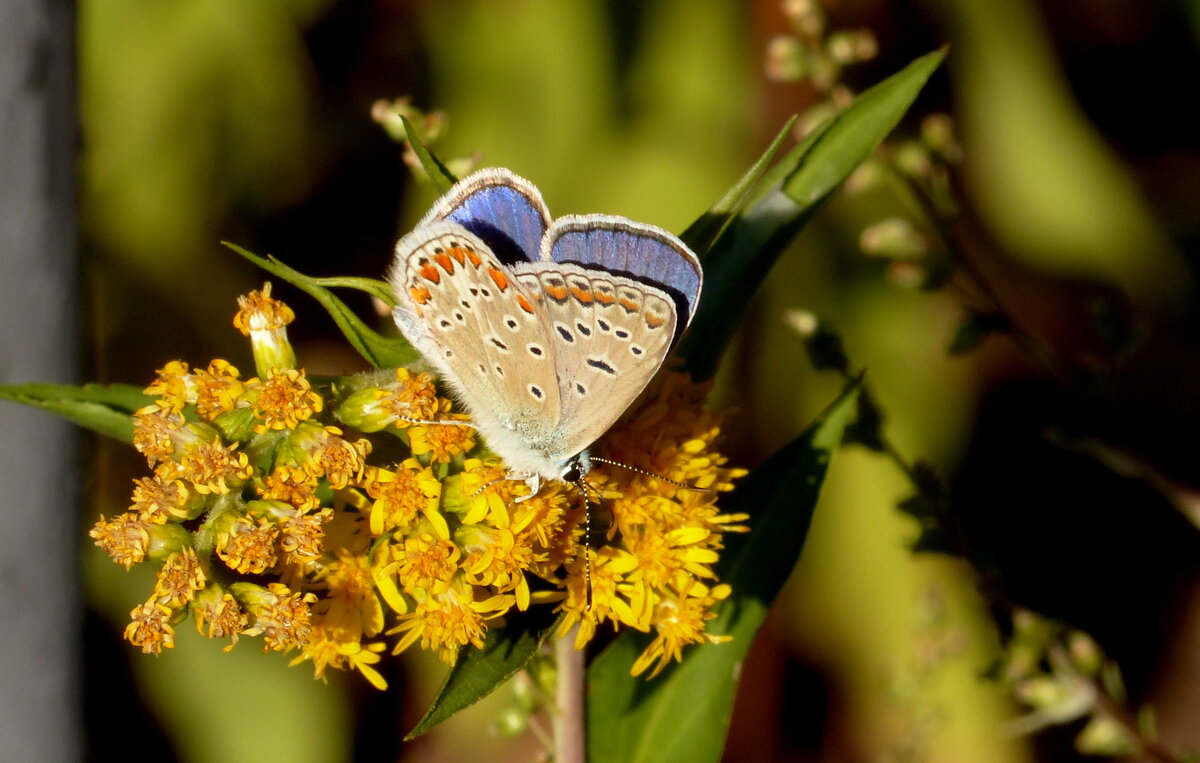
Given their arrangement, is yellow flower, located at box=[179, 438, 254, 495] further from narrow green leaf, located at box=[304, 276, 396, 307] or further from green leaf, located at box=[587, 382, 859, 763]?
green leaf, located at box=[587, 382, 859, 763]

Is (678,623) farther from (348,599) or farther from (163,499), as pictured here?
(163,499)

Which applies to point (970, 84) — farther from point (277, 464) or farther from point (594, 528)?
point (277, 464)

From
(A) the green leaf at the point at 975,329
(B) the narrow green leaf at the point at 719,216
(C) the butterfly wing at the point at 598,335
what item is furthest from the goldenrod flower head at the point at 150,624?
(A) the green leaf at the point at 975,329

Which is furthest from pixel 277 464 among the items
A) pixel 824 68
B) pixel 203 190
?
pixel 203 190

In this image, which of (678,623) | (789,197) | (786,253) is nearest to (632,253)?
(789,197)

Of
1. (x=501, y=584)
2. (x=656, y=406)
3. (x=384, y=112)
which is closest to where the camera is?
(x=501, y=584)

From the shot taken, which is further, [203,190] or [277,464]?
[203,190]

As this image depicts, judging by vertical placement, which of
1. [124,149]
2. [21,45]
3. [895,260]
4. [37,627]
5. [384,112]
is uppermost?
[21,45]
